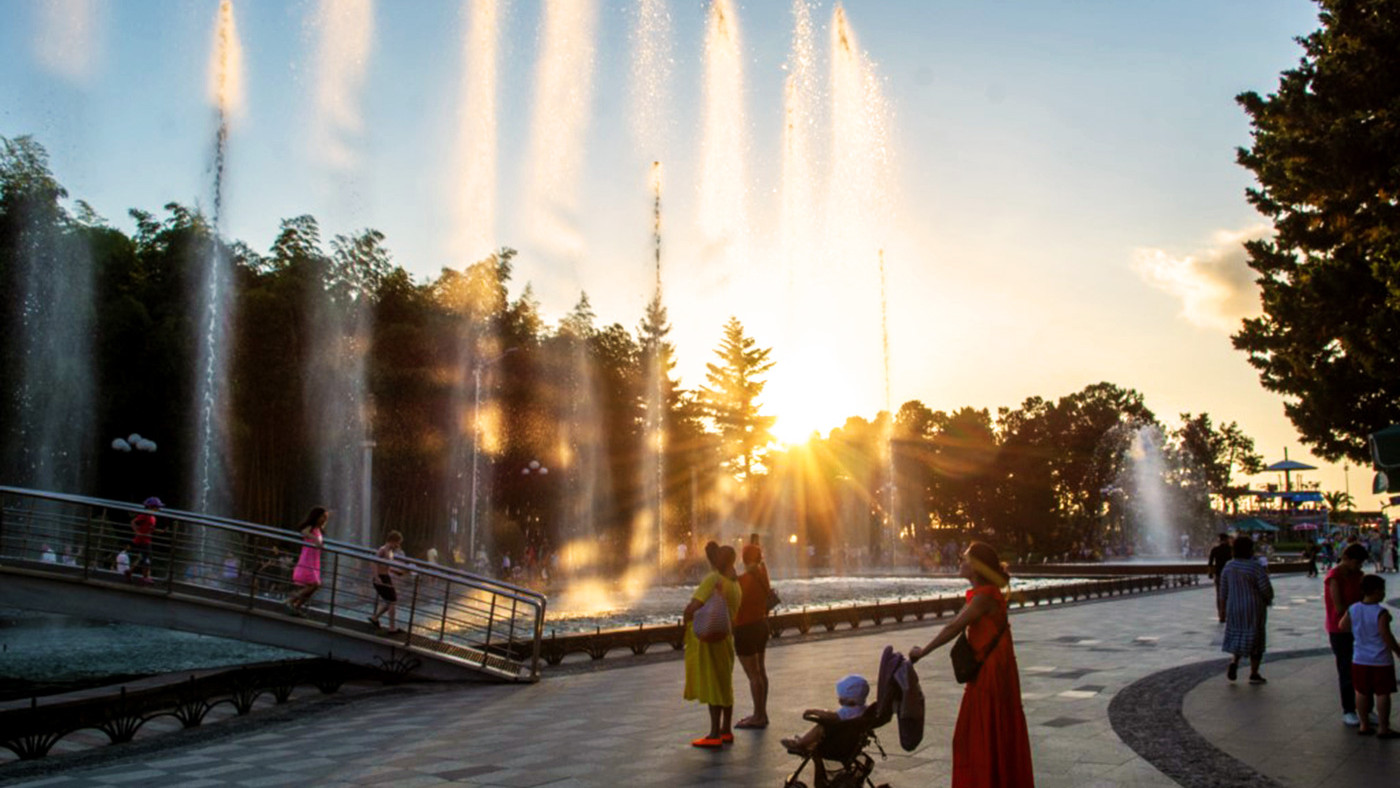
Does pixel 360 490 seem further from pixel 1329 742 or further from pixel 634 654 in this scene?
pixel 1329 742

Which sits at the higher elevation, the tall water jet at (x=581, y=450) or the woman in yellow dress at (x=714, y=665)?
the tall water jet at (x=581, y=450)

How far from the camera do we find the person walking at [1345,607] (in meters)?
10.5

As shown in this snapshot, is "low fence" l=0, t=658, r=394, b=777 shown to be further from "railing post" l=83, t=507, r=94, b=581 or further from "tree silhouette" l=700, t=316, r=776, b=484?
"tree silhouette" l=700, t=316, r=776, b=484

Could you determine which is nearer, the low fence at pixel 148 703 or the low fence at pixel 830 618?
the low fence at pixel 148 703

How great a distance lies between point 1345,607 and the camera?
10.5 m

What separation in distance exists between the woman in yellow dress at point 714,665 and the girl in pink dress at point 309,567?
7856mm

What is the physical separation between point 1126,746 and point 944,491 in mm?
87742

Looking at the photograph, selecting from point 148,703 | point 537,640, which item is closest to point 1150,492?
point 537,640

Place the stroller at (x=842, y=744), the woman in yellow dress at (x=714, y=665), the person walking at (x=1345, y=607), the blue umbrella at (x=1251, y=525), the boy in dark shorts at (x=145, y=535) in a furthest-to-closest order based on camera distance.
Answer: the blue umbrella at (x=1251, y=525)
the boy in dark shorts at (x=145, y=535)
the person walking at (x=1345, y=607)
the woman in yellow dress at (x=714, y=665)
the stroller at (x=842, y=744)

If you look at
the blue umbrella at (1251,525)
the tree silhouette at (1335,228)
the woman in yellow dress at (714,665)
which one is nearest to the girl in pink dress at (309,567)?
the woman in yellow dress at (714,665)

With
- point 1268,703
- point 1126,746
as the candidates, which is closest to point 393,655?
point 1126,746

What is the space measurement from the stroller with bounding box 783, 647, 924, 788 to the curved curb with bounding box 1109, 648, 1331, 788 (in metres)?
2.89

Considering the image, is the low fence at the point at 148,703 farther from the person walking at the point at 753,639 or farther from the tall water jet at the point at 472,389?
the tall water jet at the point at 472,389

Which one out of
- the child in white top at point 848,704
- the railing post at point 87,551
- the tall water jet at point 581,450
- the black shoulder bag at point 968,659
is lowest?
the child in white top at point 848,704
